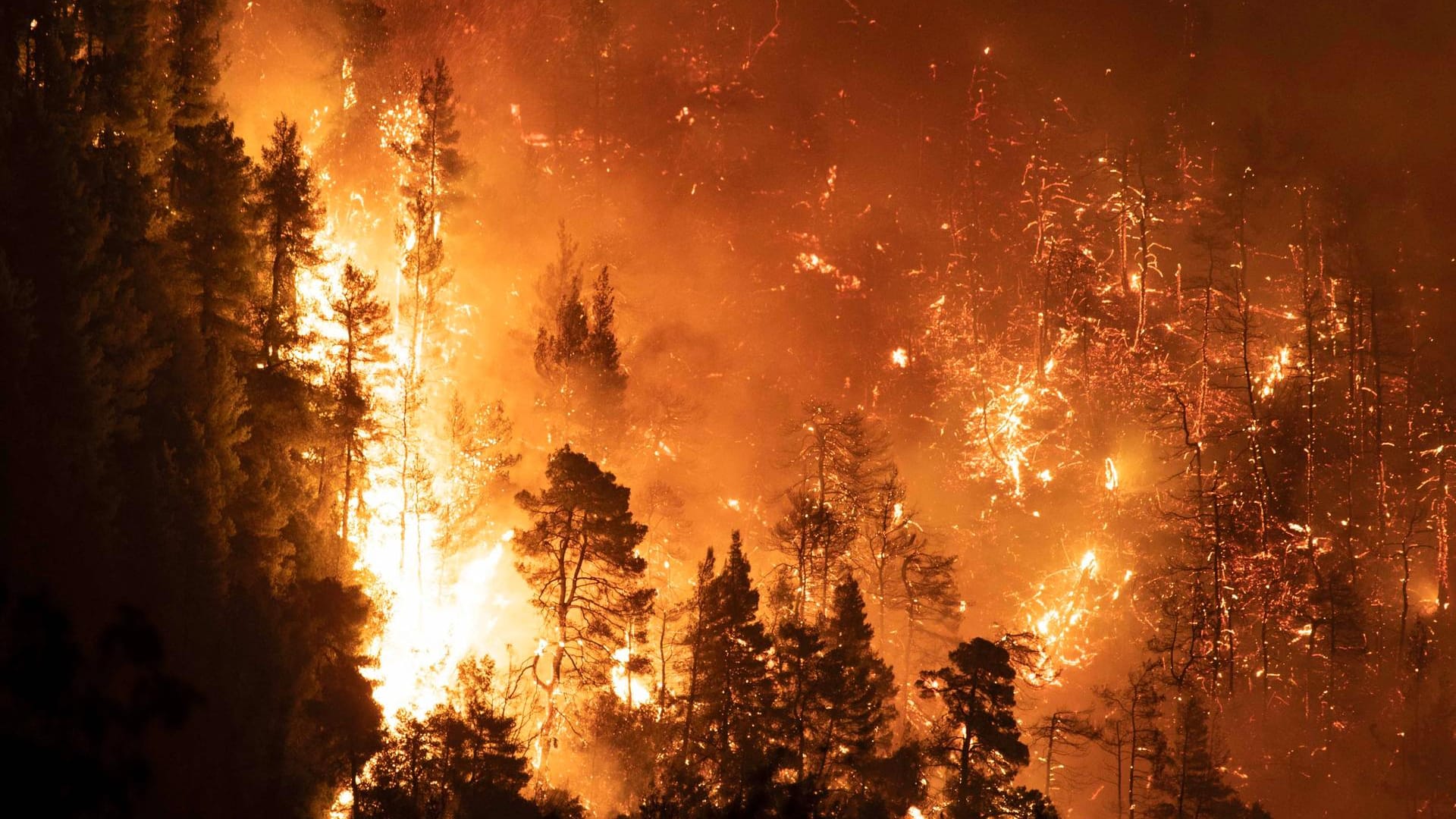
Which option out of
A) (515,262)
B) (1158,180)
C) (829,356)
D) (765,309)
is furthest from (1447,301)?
(515,262)

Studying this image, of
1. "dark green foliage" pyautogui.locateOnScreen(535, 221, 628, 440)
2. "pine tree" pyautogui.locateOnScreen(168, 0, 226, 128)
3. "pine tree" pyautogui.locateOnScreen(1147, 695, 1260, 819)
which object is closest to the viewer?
"pine tree" pyautogui.locateOnScreen(168, 0, 226, 128)

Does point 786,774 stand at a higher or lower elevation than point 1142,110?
lower

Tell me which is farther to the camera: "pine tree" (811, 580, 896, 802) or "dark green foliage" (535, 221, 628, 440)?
"dark green foliage" (535, 221, 628, 440)

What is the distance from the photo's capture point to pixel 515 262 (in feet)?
178

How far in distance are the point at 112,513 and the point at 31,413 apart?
281cm

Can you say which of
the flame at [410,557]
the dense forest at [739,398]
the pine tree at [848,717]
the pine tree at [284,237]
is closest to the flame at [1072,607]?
the dense forest at [739,398]

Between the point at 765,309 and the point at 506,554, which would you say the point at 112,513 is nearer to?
the point at 506,554

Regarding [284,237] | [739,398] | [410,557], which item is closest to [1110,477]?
[739,398]

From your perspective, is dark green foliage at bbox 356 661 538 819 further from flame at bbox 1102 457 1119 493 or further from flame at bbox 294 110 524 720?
flame at bbox 1102 457 1119 493

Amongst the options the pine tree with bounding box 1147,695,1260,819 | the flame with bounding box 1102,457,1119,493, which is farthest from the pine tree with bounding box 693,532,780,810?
the flame with bounding box 1102,457,1119,493

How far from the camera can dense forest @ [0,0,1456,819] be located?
84.1 feet

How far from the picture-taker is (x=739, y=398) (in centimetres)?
5769

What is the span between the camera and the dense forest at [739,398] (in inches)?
1009

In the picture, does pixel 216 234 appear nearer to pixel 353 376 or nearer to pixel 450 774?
pixel 353 376
